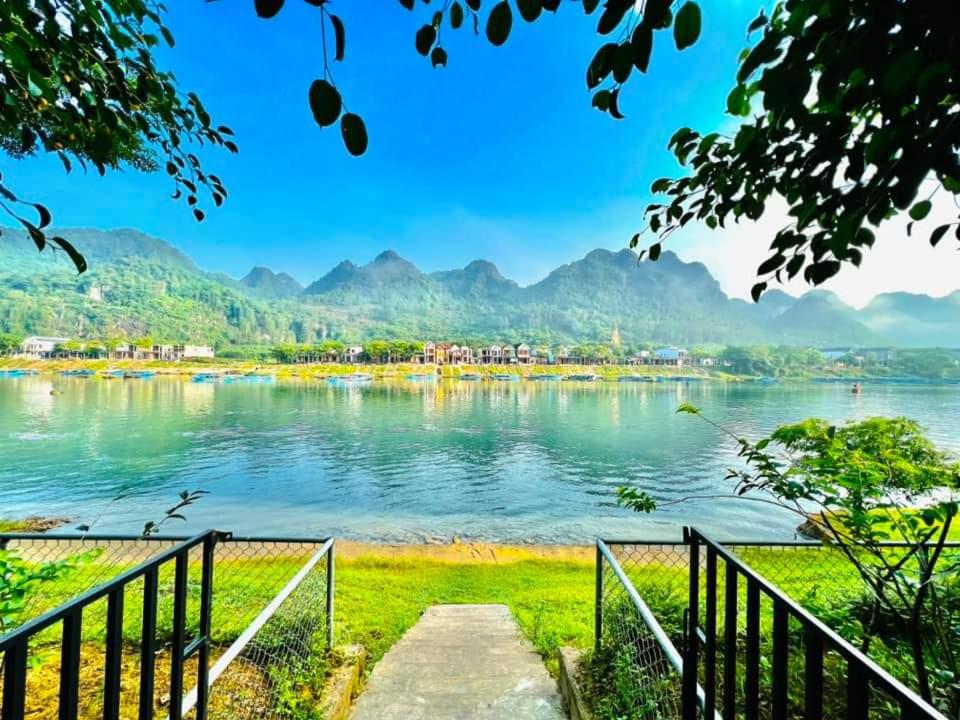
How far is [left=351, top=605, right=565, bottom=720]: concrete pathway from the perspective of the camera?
8.90ft

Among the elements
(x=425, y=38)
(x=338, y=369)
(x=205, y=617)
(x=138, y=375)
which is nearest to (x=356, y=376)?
(x=338, y=369)

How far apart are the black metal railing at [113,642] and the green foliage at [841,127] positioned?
1686 millimetres

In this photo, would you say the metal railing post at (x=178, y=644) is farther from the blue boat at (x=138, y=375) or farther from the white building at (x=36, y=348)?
the white building at (x=36, y=348)

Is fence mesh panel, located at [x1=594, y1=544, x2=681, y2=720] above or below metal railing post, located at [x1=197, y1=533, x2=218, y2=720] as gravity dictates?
below

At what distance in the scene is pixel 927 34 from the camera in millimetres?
997

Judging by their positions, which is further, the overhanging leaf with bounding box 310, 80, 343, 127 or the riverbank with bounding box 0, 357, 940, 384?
the riverbank with bounding box 0, 357, 940, 384

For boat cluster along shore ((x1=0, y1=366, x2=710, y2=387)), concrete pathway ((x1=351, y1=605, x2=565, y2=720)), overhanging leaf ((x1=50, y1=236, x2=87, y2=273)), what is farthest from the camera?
boat cluster along shore ((x1=0, y1=366, x2=710, y2=387))

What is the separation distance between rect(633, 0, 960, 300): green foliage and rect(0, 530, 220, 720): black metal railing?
1.69 metres

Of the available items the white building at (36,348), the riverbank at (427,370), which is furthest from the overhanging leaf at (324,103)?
the white building at (36,348)

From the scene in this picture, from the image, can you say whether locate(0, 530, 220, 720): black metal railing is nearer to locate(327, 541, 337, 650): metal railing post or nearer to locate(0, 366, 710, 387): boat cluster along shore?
locate(327, 541, 337, 650): metal railing post

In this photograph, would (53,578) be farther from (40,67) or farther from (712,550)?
(712,550)

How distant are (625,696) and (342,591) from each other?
15.5 ft

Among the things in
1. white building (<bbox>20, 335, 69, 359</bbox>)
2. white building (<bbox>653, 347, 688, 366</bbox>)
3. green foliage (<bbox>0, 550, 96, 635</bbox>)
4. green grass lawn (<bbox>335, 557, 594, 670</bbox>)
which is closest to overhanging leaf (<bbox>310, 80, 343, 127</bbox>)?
green foliage (<bbox>0, 550, 96, 635</bbox>)

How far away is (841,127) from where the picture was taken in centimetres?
145
